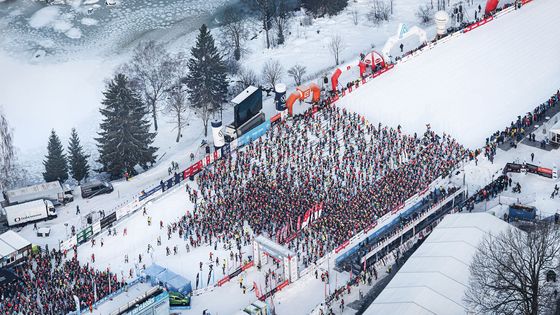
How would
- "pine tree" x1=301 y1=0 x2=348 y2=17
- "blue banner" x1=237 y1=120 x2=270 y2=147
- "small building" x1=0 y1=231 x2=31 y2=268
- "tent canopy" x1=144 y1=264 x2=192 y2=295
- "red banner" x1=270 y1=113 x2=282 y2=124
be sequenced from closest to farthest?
1. "tent canopy" x1=144 y1=264 x2=192 y2=295
2. "small building" x1=0 y1=231 x2=31 y2=268
3. "blue banner" x1=237 y1=120 x2=270 y2=147
4. "red banner" x1=270 y1=113 x2=282 y2=124
5. "pine tree" x1=301 y1=0 x2=348 y2=17

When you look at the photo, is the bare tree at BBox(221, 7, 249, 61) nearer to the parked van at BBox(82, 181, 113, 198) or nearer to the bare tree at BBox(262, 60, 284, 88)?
the bare tree at BBox(262, 60, 284, 88)

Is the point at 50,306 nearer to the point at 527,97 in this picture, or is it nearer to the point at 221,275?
the point at 221,275

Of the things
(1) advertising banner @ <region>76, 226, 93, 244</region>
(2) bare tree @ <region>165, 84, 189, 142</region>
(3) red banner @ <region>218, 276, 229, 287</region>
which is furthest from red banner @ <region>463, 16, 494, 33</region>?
(1) advertising banner @ <region>76, 226, 93, 244</region>

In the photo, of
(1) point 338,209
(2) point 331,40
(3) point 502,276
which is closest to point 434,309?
(3) point 502,276

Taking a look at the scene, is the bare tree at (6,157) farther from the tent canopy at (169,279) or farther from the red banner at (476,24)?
the red banner at (476,24)

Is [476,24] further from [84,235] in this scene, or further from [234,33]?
[84,235]

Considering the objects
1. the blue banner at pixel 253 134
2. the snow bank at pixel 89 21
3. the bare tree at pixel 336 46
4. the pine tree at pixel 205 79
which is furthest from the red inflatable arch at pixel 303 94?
the snow bank at pixel 89 21
